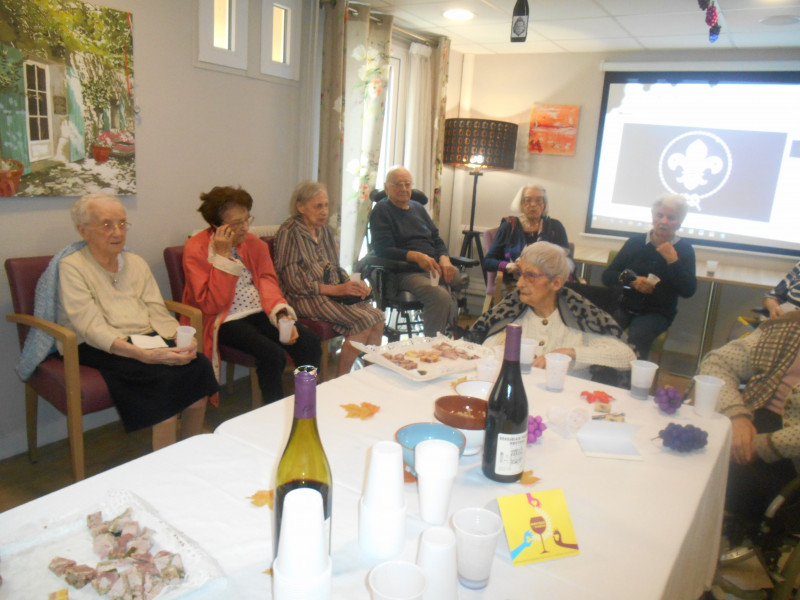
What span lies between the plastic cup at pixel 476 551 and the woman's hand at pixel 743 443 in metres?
1.16

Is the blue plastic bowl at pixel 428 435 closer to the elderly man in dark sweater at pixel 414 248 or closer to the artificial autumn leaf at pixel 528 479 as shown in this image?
the artificial autumn leaf at pixel 528 479

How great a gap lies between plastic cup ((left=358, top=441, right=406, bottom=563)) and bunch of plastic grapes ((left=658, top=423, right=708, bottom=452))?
2.49ft

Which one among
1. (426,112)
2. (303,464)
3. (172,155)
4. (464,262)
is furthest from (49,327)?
(426,112)

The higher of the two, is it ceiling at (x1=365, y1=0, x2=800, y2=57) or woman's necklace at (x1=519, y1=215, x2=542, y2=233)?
ceiling at (x1=365, y1=0, x2=800, y2=57)

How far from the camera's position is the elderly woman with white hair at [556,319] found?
2.08 meters

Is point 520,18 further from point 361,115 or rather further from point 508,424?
point 508,424

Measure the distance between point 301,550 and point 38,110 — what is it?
2.36 m

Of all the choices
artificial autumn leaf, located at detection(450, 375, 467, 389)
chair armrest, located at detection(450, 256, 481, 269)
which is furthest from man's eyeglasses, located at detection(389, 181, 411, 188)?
artificial autumn leaf, located at detection(450, 375, 467, 389)

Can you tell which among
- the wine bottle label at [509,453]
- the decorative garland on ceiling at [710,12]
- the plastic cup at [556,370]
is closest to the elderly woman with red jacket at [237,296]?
the plastic cup at [556,370]

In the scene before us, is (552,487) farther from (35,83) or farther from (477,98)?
(477,98)

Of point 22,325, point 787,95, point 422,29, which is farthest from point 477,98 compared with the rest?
point 22,325

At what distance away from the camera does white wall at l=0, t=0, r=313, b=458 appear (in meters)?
2.44

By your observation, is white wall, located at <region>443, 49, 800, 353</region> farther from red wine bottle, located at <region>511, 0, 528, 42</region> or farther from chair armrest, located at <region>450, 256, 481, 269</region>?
red wine bottle, located at <region>511, 0, 528, 42</region>

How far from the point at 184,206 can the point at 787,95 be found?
428 centimetres
